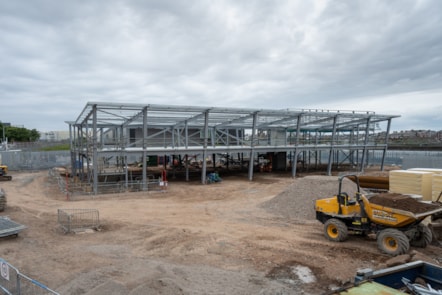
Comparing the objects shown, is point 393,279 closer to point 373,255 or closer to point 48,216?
point 373,255

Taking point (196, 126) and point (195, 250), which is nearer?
point (195, 250)

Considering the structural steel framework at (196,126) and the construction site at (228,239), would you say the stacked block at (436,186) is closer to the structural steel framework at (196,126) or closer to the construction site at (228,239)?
the construction site at (228,239)

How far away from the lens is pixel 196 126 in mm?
36125

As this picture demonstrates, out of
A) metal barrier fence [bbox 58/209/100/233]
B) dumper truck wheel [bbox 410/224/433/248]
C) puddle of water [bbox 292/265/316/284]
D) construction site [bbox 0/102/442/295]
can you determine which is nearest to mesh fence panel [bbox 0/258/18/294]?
construction site [bbox 0/102/442/295]

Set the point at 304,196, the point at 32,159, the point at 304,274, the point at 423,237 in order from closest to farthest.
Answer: the point at 304,274
the point at 423,237
the point at 304,196
the point at 32,159

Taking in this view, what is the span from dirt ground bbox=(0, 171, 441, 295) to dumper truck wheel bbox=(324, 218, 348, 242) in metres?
0.25

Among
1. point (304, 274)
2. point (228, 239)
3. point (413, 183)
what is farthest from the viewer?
point (413, 183)

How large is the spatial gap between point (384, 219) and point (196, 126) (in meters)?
28.0

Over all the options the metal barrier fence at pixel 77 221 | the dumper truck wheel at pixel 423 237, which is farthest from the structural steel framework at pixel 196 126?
the dumper truck wheel at pixel 423 237

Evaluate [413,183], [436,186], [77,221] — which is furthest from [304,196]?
[77,221]

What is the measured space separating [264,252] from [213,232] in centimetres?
282

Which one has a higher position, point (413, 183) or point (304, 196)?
point (413, 183)

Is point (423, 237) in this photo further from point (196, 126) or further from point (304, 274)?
point (196, 126)

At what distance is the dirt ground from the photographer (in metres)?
7.59
